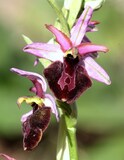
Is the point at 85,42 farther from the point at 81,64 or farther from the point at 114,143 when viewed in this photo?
the point at 114,143

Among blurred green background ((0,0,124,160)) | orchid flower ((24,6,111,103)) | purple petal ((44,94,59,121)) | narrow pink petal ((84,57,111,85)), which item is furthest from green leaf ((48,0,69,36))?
blurred green background ((0,0,124,160))

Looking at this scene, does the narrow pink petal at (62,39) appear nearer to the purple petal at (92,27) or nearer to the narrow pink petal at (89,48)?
the narrow pink petal at (89,48)

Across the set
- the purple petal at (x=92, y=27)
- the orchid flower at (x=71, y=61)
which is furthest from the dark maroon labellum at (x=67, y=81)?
the purple petal at (x=92, y=27)

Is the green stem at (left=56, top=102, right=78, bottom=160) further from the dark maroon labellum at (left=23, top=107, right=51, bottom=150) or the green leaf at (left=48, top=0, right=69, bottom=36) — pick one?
the green leaf at (left=48, top=0, right=69, bottom=36)

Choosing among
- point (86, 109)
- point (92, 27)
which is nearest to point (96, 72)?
point (92, 27)

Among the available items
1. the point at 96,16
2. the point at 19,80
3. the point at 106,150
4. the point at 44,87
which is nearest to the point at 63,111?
the point at 44,87

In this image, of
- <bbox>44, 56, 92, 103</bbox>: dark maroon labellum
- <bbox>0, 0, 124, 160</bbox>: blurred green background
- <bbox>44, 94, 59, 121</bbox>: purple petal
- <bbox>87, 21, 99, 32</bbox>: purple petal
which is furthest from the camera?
<bbox>0, 0, 124, 160</bbox>: blurred green background
